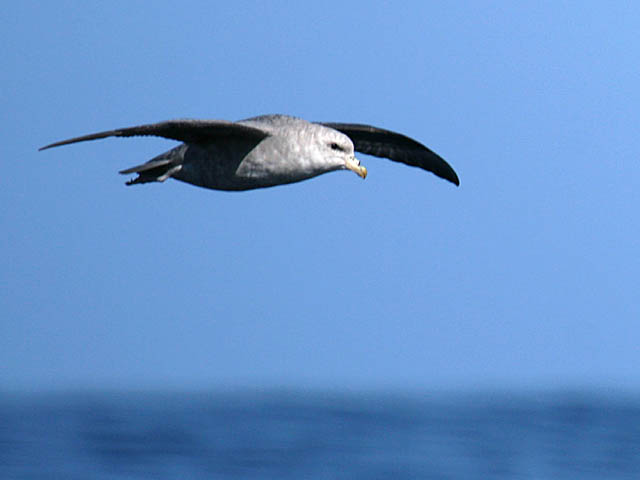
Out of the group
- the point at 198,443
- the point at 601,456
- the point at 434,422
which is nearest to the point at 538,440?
the point at 601,456

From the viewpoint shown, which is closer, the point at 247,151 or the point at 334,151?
the point at 334,151

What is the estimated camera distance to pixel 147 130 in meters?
8.88

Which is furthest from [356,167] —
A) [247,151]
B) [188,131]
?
[188,131]

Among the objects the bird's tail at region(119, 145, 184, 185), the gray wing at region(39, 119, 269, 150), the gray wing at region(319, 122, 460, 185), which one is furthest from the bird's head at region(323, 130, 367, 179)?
the gray wing at region(319, 122, 460, 185)

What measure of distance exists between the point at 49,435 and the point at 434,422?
20.0 meters

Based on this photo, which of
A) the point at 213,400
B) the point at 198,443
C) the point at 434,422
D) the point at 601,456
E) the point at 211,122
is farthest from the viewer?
the point at 213,400

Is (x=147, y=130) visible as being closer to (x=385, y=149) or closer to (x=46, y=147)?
(x=46, y=147)

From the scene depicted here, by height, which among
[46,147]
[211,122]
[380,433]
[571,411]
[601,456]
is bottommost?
[46,147]

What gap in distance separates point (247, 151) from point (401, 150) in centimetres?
335

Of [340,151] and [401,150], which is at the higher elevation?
[401,150]

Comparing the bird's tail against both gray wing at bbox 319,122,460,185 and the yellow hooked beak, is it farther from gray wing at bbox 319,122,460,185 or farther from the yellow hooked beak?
gray wing at bbox 319,122,460,185

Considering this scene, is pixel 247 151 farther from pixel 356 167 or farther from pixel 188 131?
pixel 356 167

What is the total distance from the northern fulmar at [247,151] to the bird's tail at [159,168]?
0.01 m

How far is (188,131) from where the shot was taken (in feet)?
30.1
